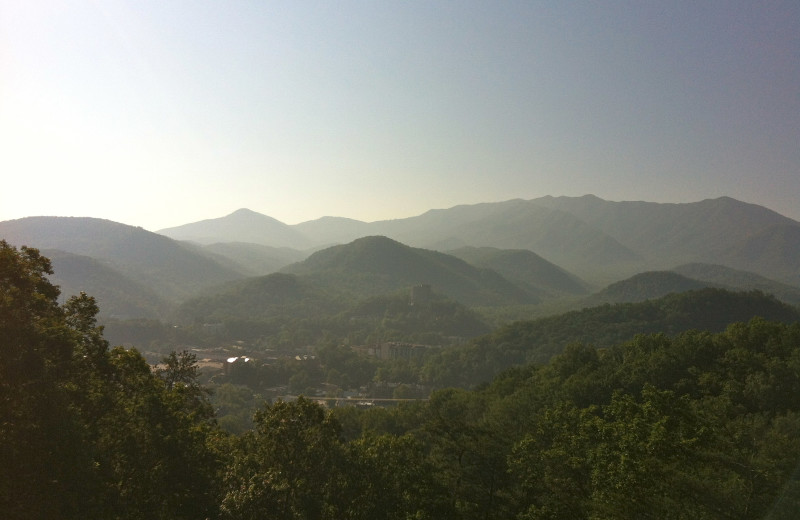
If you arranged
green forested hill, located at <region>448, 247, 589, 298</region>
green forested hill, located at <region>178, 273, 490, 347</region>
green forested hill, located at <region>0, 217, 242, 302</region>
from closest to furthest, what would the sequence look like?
1. green forested hill, located at <region>178, 273, 490, 347</region>
2. green forested hill, located at <region>0, 217, 242, 302</region>
3. green forested hill, located at <region>448, 247, 589, 298</region>

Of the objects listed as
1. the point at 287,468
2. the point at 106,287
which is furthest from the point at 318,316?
the point at 287,468

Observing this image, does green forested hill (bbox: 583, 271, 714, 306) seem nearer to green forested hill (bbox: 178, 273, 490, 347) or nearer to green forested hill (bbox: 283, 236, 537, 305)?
green forested hill (bbox: 283, 236, 537, 305)

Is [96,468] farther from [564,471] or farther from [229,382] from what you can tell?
[229,382]

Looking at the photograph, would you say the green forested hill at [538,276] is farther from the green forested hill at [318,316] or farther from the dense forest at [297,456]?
the dense forest at [297,456]

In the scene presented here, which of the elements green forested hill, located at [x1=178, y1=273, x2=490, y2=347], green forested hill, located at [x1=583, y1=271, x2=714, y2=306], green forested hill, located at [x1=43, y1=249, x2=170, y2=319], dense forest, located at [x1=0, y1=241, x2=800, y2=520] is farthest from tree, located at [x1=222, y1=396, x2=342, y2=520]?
green forested hill, located at [x1=583, y1=271, x2=714, y2=306]

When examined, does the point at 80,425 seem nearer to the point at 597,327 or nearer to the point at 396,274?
the point at 597,327

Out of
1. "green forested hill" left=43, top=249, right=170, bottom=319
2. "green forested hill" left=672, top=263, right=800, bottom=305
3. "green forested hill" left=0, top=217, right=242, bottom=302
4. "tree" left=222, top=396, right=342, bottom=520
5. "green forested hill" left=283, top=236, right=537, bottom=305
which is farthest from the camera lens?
"green forested hill" left=0, top=217, right=242, bottom=302
